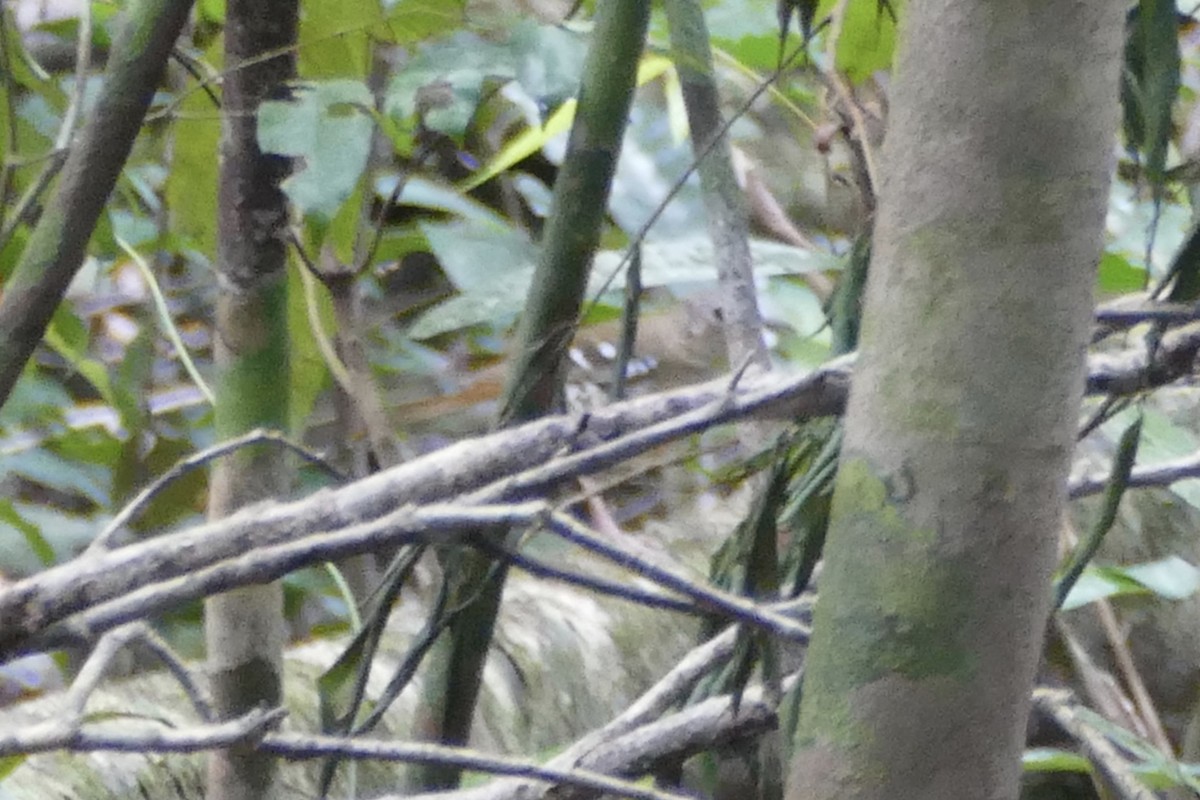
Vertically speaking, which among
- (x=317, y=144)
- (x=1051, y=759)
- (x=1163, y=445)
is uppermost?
(x=317, y=144)

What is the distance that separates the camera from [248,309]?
1.68 ft

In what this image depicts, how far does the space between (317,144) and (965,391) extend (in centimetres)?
28

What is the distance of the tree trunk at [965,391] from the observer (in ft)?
0.85

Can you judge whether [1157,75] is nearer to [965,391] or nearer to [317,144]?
[965,391]

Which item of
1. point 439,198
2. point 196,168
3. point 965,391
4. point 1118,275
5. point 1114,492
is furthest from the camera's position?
point 439,198

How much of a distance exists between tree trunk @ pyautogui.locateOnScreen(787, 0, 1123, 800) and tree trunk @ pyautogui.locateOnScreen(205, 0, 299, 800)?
0.97 ft

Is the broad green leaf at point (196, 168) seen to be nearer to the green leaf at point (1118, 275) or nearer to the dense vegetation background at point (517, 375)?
the dense vegetation background at point (517, 375)

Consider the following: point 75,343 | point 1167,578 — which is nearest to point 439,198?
point 75,343

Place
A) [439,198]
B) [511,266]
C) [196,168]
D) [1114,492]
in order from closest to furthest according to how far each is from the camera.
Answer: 1. [1114,492]
2. [196,168]
3. [511,266]
4. [439,198]

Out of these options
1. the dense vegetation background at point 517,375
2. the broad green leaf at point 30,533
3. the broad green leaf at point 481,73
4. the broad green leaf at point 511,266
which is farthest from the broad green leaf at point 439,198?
the broad green leaf at point 481,73

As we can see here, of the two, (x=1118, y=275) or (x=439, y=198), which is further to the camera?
(x=439, y=198)

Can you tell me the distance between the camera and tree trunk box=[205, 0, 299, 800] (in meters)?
0.51

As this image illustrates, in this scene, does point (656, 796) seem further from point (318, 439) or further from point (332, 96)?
point (318, 439)

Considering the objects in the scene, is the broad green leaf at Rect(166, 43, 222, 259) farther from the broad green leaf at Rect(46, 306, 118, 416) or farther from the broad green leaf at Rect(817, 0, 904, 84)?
the broad green leaf at Rect(817, 0, 904, 84)
